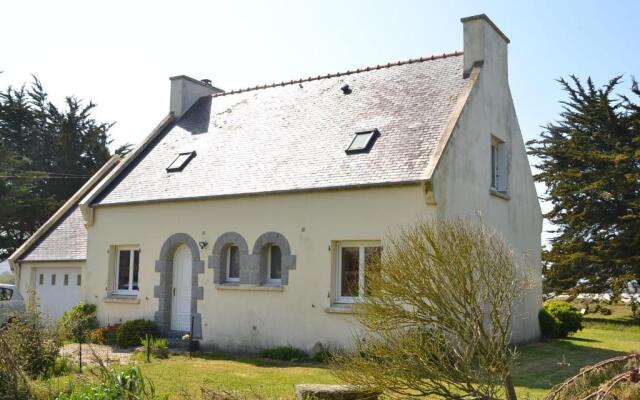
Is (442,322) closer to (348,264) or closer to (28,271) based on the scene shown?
(348,264)

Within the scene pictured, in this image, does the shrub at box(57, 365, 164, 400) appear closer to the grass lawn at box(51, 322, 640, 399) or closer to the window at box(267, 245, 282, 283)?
the grass lawn at box(51, 322, 640, 399)

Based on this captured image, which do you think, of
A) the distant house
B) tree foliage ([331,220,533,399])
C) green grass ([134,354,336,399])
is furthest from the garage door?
tree foliage ([331,220,533,399])

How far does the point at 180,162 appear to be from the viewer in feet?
61.1

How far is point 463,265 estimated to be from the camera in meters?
7.10

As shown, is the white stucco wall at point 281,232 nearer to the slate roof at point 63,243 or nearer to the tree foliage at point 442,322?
the slate roof at point 63,243

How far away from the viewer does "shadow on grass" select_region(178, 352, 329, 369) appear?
1332 cm

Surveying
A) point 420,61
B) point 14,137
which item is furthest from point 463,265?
point 14,137

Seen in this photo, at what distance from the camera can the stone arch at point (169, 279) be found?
1647cm

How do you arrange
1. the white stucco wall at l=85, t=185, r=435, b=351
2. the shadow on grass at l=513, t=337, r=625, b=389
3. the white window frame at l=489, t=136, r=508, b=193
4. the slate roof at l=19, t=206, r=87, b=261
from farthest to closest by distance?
the slate roof at l=19, t=206, r=87, b=261 → the white window frame at l=489, t=136, r=508, b=193 → the white stucco wall at l=85, t=185, r=435, b=351 → the shadow on grass at l=513, t=337, r=625, b=389

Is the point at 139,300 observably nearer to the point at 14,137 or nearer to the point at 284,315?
the point at 284,315

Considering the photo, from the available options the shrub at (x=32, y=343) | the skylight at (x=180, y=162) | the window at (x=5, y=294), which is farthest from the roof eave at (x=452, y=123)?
the window at (x=5, y=294)

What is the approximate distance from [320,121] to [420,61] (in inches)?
137

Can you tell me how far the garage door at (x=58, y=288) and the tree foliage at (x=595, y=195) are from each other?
2046 cm

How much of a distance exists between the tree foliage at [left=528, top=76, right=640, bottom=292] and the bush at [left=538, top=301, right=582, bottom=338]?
23.6 feet
